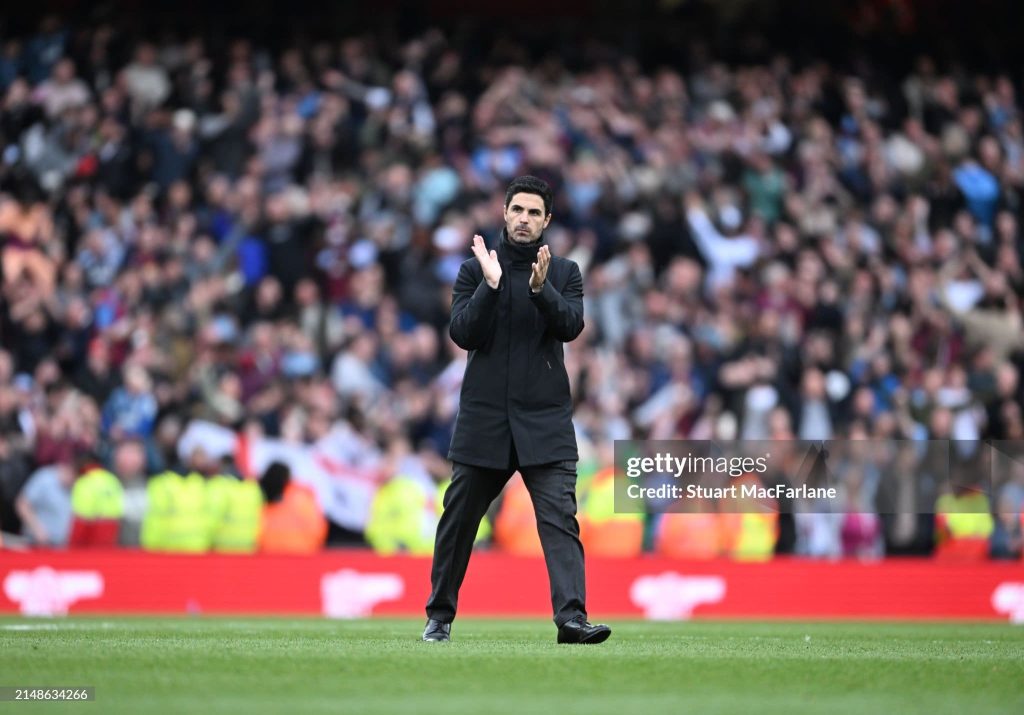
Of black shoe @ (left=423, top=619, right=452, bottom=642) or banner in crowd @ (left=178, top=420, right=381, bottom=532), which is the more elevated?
banner in crowd @ (left=178, top=420, right=381, bottom=532)

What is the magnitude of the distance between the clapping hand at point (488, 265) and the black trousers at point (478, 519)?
0.94m

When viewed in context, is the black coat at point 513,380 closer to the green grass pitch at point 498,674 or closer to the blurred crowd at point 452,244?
the green grass pitch at point 498,674

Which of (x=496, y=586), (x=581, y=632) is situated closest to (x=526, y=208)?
(x=581, y=632)

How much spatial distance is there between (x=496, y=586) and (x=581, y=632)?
6.77 m

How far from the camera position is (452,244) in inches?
731

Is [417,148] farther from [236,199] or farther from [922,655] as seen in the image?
[922,655]

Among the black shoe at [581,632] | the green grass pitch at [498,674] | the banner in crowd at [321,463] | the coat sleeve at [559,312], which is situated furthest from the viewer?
the banner in crowd at [321,463]

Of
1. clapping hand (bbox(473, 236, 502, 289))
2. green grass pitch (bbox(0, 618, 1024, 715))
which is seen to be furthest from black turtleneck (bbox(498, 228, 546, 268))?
green grass pitch (bbox(0, 618, 1024, 715))

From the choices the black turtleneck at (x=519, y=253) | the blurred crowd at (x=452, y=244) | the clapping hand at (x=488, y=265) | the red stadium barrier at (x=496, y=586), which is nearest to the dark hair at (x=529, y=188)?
the black turtleneck at (x=519, y=253)

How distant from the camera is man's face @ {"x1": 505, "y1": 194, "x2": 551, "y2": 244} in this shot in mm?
8219

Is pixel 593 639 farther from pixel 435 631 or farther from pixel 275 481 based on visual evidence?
pixel 275 481

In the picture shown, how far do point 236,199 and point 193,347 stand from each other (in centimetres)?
221

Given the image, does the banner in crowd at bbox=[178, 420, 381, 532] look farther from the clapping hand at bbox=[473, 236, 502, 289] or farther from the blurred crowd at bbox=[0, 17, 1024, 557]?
the clapping hand at bbox=[473, 236, 502, 289]

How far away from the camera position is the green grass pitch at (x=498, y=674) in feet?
19.3
